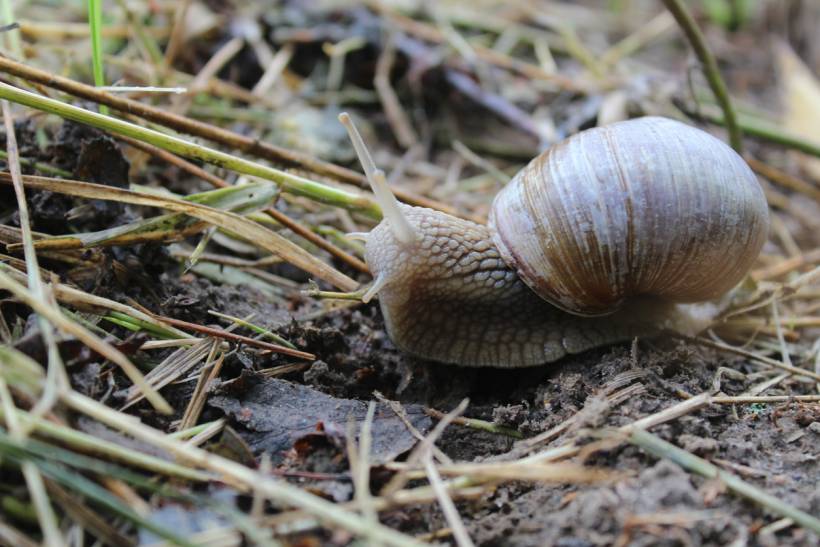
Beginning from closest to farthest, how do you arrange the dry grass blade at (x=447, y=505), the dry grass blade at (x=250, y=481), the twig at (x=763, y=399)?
the dry grass blade at (x=250, y=481), the dry grass blade at (x=447, y=505), the twig at (x=763, y=399)

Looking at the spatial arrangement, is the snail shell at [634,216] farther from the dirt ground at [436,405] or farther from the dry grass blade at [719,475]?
the dry grass blade at [719,475]

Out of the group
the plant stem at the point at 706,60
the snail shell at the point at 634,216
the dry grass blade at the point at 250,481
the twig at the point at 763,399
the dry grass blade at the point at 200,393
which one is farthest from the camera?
the plant stem at the point at 706,60

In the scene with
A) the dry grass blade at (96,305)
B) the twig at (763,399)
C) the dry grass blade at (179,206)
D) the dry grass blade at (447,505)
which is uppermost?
the dry grass blade at (179,206)

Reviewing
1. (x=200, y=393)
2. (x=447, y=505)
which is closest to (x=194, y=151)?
(x=200, y=393)

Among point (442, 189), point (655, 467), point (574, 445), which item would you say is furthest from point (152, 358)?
point (442, 189)

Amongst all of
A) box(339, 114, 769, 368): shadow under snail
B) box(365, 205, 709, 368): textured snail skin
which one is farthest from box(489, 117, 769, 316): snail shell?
box(365, 205, 709, 368): textured snail skin

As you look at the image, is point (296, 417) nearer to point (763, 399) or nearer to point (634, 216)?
point (634, 216)

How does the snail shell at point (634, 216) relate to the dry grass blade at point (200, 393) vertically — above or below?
above

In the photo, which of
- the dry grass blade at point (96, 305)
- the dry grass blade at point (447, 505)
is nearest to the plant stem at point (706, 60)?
the dry grass blade at point (447, 505)

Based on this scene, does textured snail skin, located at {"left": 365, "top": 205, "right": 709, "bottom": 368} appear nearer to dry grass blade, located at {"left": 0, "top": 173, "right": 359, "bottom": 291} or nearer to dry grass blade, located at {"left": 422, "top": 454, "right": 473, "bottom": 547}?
dry grass blade, located at {"left": 0, "top": 173, "right": 359, "bottom": 291}
